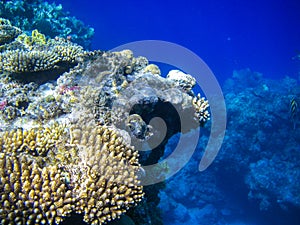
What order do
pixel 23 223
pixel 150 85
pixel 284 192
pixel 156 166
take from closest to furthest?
pixel 23 223, pixel 150 85, pixel 156 166, pixel 284 192

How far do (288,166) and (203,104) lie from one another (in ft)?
38.1

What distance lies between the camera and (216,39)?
307 ft

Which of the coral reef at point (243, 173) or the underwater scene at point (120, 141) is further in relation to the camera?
the coral reef at point (243, 173)

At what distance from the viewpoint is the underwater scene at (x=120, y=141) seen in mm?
2910

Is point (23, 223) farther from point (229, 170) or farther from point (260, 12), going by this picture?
point (260, 12)

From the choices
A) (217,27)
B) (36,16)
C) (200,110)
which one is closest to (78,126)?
(200,110)

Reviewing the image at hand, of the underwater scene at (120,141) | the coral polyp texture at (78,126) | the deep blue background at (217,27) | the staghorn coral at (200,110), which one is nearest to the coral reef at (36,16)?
the underwater scene at (120,141)

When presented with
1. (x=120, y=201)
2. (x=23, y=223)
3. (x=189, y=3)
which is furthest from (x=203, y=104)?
(x=189, y=3)

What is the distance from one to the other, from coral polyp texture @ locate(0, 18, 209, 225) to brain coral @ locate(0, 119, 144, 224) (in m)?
0.01

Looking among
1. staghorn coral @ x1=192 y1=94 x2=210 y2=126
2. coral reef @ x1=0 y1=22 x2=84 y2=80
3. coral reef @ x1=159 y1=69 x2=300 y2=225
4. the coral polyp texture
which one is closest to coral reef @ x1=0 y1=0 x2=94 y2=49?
coral reef @ x1=0 y1=22 x2=84 y2=80

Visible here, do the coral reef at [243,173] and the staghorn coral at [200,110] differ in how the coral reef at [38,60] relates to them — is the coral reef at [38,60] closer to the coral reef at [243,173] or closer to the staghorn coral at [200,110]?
the staghorn coral at [200,110]

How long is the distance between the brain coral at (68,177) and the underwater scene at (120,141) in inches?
0.5

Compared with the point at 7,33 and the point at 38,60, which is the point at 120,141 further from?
the point at 7,33

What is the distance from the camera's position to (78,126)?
351 centimetres
